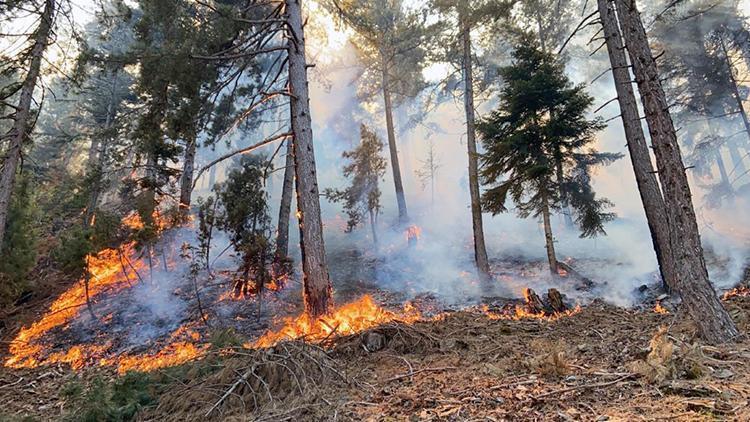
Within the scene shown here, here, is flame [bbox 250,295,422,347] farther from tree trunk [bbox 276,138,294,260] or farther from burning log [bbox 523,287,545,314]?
tree trunk [bbox 276,138,294,260]

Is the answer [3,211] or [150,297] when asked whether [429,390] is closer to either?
[3,211]

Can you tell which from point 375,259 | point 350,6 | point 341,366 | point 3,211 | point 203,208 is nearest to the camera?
point 341,366

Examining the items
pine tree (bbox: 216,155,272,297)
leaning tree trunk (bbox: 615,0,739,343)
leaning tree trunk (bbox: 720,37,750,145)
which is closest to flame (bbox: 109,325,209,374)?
pine tree (bbox: 216,155,272,297)

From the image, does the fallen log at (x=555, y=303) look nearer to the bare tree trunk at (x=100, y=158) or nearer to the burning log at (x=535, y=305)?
the burning log at (x=535, y=305)

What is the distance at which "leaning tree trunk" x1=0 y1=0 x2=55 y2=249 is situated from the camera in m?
7.62

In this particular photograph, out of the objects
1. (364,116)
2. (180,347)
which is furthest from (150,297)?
(364,116)

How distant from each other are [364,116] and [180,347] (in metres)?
39.4

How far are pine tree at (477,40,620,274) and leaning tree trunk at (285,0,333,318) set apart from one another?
25.0ft

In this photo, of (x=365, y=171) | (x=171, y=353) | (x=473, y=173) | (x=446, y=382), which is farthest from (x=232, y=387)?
(x=365, y=171)

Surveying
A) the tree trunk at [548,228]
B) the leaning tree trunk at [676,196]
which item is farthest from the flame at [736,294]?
the tree trunk at [548,228]

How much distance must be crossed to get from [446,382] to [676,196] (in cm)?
383

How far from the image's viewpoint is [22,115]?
25.6 ft

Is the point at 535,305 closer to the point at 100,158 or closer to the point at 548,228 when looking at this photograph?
the point at 548,228

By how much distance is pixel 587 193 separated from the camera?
1211 centimetres
